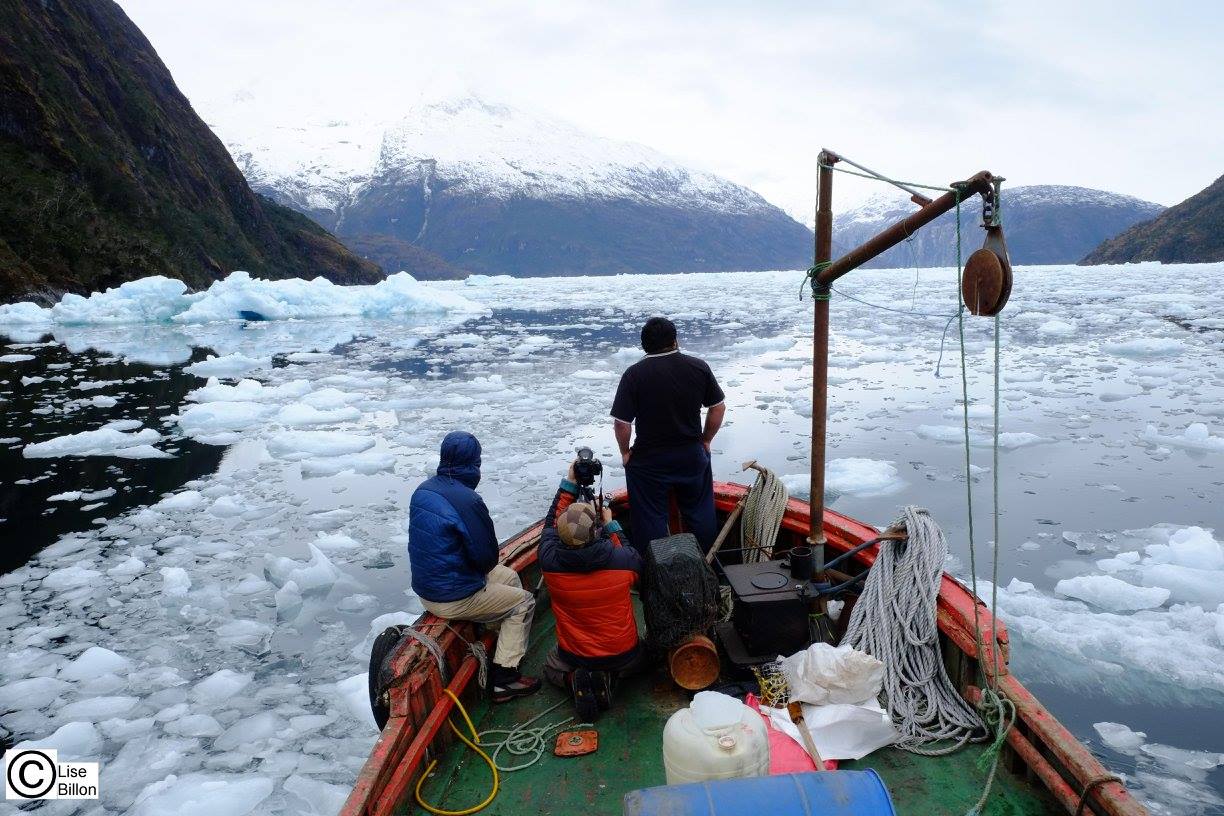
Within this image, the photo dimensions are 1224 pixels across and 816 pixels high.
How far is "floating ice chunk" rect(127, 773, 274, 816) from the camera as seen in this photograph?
357cm

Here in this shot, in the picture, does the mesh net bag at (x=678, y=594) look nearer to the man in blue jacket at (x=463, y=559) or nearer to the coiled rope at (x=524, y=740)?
the coiled rope at (x=524, y=740)

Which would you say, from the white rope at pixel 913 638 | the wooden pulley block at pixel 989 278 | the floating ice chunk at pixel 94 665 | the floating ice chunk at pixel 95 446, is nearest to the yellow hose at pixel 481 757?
the white rope at pixel 913 638

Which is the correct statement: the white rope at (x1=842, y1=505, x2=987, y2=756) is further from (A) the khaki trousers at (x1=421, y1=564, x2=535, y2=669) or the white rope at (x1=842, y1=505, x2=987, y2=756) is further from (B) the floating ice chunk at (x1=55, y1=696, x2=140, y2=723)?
(B) the floating ice chunk at (x1=55, y1=696, x2=140, y2=723)

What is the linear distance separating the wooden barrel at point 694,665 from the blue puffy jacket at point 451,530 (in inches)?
41.7

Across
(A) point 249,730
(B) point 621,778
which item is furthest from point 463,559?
(A) point 249,730

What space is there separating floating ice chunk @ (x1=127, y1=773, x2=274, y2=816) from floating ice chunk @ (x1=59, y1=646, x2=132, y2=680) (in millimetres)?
1434

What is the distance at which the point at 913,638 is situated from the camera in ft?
11.2

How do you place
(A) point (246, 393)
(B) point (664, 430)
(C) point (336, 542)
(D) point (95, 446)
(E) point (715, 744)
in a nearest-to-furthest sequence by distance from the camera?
1. (E) point (715, 744)
2. (B) point (664, 430)
3. (C) point (336, 542)
4. (D) point (95, 446)
5. (A) point (246, 393)

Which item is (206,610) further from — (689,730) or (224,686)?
(689,730)

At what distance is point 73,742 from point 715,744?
3.99m

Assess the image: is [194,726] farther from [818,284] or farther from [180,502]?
[180,502]

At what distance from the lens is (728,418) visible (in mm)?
12062

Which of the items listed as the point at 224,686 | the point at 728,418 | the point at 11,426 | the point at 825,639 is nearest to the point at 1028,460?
the point at 728,418

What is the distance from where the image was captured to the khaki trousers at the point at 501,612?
3.64 meters
